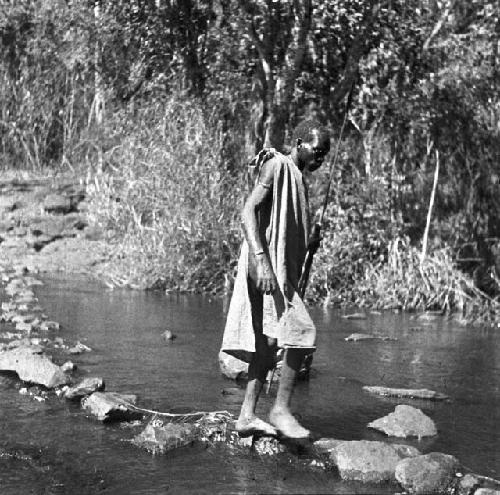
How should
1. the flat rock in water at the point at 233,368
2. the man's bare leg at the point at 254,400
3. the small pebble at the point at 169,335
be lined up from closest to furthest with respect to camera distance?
the man's bare leg at the point at 254,400 < the flat rock in water at the point at 233,368 < the small pebble at the point at 169,335

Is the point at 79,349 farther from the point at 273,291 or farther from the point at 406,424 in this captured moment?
the point at 273,291

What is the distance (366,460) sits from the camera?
518 centimetres

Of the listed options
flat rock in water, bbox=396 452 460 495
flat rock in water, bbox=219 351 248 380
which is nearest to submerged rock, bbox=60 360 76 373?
flat rock in water, bbox=219 351 248 380

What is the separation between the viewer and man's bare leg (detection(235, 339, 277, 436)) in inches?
215

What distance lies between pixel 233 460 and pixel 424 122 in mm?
7972

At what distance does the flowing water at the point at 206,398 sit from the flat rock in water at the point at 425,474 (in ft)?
0.34

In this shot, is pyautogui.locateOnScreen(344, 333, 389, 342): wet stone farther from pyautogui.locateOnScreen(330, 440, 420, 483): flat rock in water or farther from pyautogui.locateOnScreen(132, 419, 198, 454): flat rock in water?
pyautogui.locateOnScreen(330, 440, 420, 483): flat rock in water

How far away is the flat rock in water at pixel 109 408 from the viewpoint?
6.14 meters

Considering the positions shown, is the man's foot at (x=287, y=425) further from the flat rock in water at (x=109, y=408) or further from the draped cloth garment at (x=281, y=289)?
the flat rock in water at (x=109, y=408)

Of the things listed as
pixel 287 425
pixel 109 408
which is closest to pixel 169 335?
pixel 109 408

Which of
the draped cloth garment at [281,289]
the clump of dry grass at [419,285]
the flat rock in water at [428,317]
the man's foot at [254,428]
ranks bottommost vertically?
the flat rock in water at [428,317]

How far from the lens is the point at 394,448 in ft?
17.8

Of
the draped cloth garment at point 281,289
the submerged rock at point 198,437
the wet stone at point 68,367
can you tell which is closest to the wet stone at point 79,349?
the wet stone at point 68,367

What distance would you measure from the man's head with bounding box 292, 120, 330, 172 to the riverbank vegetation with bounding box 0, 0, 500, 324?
6315 mm
